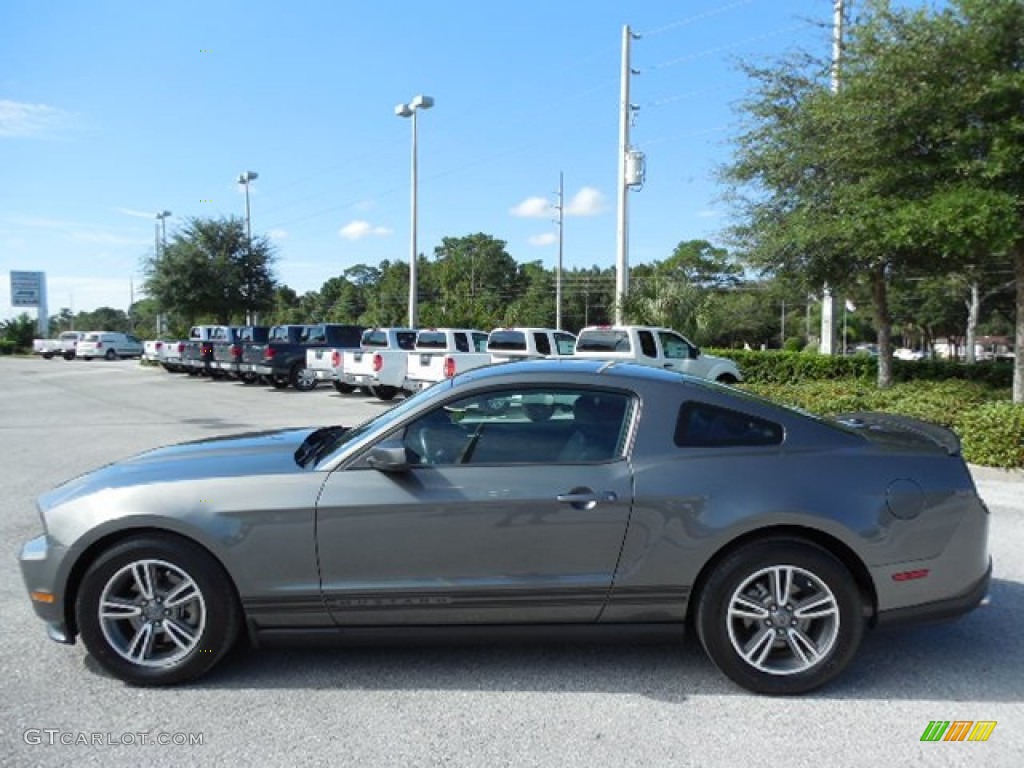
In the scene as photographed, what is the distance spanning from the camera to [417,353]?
17.8m

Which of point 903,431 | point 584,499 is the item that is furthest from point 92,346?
point 903,431

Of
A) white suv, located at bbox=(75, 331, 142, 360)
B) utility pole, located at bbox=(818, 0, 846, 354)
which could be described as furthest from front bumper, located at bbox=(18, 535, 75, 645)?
white suv, located at bbox=(75, 331, 142, 360)

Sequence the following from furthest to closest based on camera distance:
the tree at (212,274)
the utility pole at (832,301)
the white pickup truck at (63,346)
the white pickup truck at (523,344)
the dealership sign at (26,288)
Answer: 1. the dealership sign at (26,288)
2. the white pickup truck at (63,346)
3. the tree at (212,274)
4. the white pickup truck at (523,344)
5. the utility pole at (832,301)

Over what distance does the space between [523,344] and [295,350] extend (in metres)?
8.12

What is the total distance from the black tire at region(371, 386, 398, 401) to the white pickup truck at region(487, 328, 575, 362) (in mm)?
2547

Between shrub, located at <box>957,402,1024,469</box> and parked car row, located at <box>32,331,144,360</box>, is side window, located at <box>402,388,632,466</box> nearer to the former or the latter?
shrub, located at <box>957,402,1024,469</box>

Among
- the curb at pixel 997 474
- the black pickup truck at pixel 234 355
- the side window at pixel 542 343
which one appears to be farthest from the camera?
the black pickup truck at pixel 234 355

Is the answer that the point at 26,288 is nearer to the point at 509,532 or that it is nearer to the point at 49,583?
the point at 49,583

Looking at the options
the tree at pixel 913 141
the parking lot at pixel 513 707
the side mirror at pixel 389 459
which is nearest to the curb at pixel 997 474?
the tree at pixel 913 141

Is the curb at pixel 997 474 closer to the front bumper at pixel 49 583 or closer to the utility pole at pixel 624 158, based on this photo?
the front bumper at pixel 49 583

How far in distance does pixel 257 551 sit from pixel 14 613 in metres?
2.06

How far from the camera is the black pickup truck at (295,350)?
74.0ft

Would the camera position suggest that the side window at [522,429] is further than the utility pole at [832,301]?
No

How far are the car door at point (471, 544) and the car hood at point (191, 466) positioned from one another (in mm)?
428
